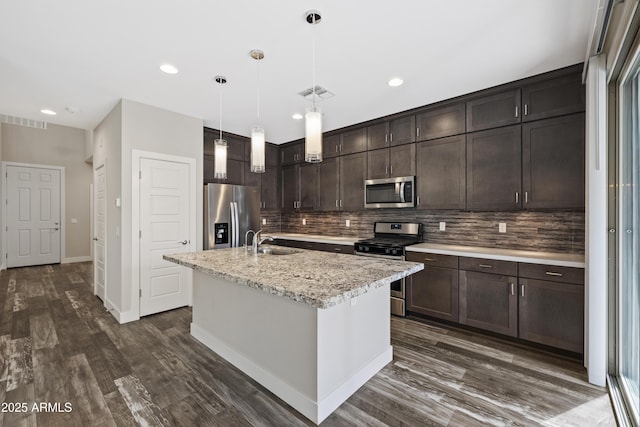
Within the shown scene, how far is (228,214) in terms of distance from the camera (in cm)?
431

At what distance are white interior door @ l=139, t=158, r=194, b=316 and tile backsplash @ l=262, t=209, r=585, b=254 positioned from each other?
2424 millimetres

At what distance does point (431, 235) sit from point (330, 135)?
2.17m

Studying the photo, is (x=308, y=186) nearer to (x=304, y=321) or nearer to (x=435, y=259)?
(x=435, y=259)

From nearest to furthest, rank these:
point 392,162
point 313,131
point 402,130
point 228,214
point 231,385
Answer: point 313,131, point 231,385, point 402,130, point 392,162, point 228,214

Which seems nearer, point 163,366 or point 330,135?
point 163,366

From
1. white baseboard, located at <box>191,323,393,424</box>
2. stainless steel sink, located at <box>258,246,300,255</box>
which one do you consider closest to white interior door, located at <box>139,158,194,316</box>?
white baseboard, located at <box>191,323,393,424</box>

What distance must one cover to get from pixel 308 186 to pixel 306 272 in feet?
10.4

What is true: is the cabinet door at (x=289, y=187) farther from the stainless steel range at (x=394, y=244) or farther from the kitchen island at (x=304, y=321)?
the kitchen island at (x=304, y=321)

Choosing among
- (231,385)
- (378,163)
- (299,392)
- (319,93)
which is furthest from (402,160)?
(231,385)

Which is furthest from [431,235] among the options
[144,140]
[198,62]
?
[144,140]

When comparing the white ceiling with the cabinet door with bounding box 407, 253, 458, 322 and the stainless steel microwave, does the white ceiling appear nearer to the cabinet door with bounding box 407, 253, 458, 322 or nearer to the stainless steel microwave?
the stainless steel microwave

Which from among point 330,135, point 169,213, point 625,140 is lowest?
point 169,213

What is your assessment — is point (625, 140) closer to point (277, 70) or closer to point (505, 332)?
point (505, 332)

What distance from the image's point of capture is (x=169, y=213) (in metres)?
3.78
